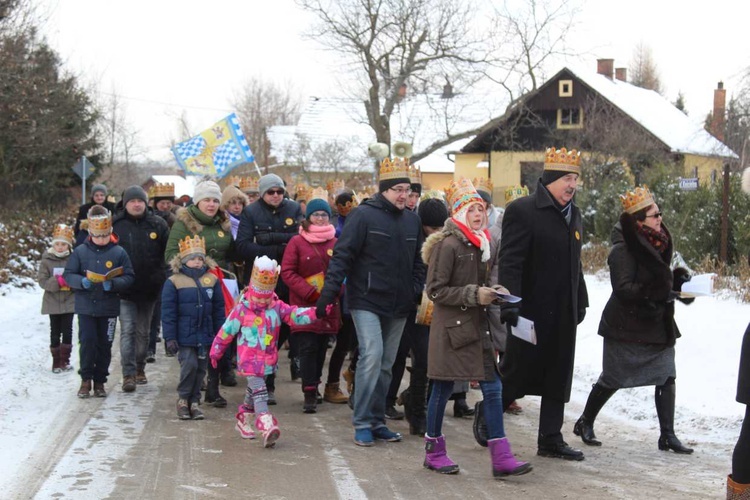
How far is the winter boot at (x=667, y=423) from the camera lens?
7.10 metres

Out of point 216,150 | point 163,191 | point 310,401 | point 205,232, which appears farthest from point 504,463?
point 216,150

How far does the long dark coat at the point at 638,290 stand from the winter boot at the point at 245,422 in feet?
9.53

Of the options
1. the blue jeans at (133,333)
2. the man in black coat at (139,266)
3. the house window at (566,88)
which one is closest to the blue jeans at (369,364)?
the blue jeans at (133,333)

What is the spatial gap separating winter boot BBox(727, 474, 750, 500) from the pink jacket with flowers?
12.2 feet

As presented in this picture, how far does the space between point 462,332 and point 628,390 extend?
3.59 meters

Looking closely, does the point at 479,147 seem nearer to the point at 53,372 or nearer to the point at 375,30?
the point at 375,30

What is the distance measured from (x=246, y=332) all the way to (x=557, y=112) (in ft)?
127

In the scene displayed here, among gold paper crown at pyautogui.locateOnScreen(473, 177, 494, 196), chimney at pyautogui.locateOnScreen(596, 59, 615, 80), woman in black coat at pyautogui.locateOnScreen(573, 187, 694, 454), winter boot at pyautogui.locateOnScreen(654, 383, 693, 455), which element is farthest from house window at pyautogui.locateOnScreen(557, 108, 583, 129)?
winter boot at pyautogui.locateOnScreen(654, 383, 693, 455)

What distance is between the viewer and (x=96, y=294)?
9242mm

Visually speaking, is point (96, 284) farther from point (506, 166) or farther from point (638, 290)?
point (506, 166)

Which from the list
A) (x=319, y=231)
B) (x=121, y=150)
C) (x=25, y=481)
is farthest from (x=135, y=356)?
(x=121, y=150)

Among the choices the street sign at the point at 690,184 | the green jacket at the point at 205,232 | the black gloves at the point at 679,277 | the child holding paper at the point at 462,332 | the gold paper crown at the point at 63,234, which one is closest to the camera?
the child holding paper at the point at 462,332

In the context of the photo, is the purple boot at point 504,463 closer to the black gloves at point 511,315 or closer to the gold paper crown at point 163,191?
the black gloves at point 511,315

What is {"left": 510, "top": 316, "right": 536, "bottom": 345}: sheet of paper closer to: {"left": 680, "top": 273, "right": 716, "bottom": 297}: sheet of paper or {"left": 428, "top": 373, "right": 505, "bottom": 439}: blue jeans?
{"left": 428, "top": 373, "right": 505, "bottom": 439}: blue jeans
